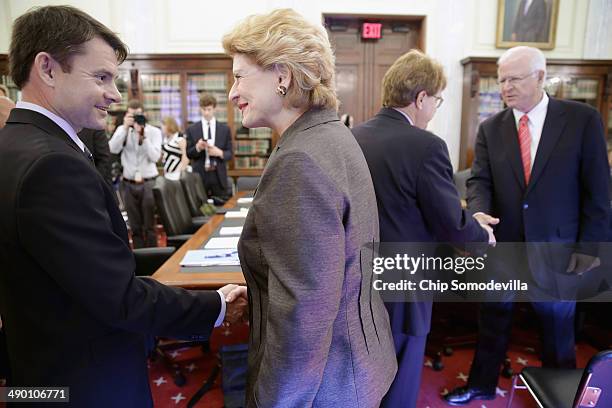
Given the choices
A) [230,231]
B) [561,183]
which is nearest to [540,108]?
[561,183]

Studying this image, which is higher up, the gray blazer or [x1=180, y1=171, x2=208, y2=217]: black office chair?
the gray blazer

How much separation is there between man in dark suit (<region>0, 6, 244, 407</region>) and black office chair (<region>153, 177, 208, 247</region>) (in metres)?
2.04

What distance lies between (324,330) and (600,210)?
5.42ft

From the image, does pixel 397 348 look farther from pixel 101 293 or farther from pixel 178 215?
pixel 178 215

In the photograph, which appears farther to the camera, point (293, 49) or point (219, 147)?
point (219, 147)

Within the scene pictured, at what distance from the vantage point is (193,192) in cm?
417

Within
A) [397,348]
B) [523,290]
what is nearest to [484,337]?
[523,290]

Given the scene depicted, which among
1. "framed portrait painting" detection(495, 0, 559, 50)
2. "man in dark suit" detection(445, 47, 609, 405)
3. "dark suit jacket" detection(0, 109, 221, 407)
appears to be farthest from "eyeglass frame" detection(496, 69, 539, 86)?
"framed portrait painting" detection(495, 0, 559, 50)

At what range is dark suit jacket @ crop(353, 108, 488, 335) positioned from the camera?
1505mm

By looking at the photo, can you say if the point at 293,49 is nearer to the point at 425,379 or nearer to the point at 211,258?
the point at 211,258

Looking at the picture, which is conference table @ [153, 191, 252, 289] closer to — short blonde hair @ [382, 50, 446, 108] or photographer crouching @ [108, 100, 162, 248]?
short blonde hair @ [382, 50, 446, 108]

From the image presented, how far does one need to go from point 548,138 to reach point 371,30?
5444 mm

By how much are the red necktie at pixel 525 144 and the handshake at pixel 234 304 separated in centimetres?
148

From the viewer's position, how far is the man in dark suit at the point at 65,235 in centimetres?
82
